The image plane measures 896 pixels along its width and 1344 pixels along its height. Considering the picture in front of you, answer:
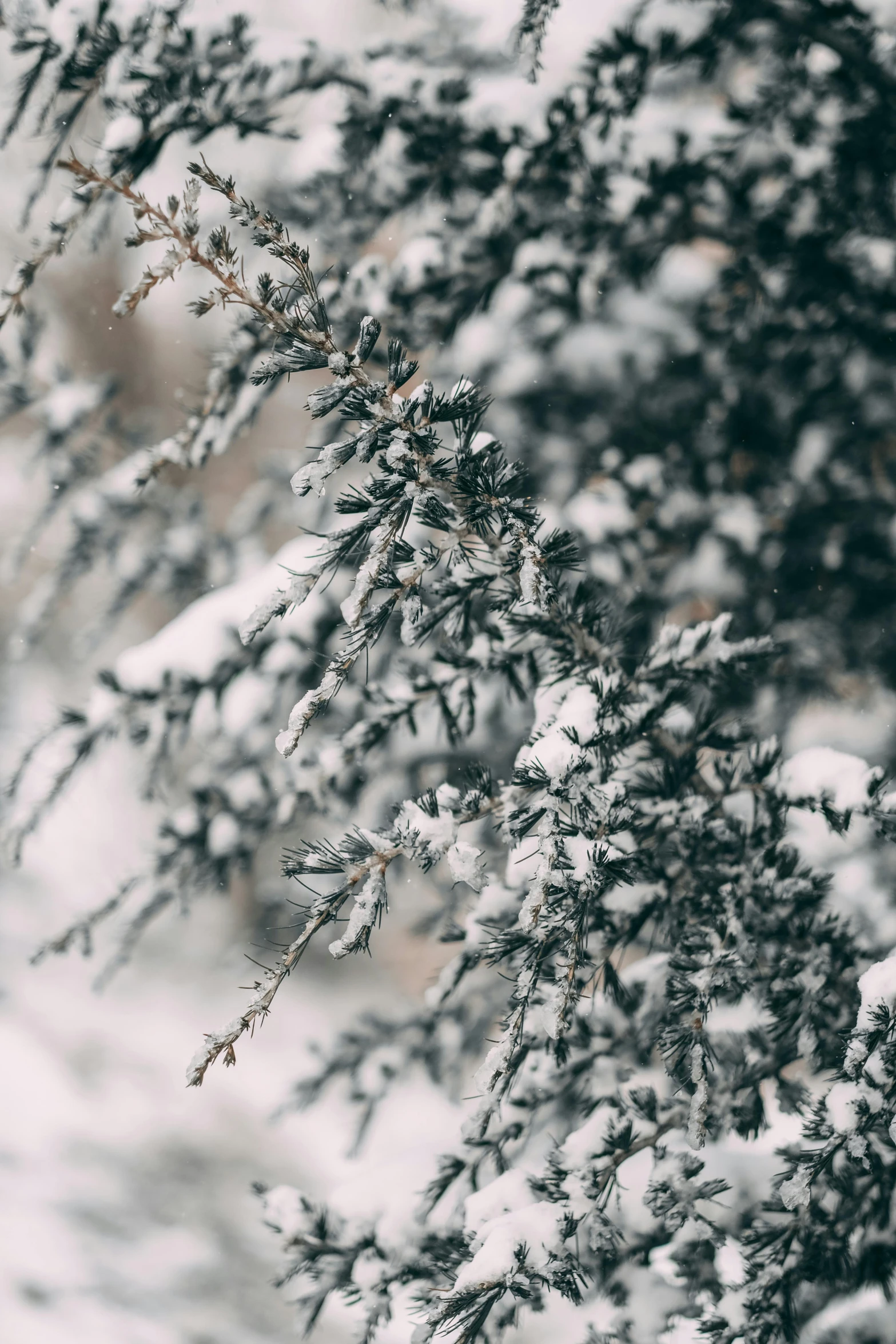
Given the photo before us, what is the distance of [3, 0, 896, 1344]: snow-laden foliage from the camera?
1.19 metres

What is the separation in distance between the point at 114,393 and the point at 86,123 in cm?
145

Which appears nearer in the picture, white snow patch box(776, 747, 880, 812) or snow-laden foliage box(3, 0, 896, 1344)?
snow-laden foliage box(3, 0, 896, 1344)

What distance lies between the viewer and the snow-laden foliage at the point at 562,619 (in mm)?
1186

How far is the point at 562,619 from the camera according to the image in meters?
1.41

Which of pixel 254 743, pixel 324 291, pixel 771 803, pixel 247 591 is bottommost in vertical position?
pixel 771 803

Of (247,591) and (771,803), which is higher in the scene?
(247,591)

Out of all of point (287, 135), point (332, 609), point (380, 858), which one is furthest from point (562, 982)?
point (287, 135)

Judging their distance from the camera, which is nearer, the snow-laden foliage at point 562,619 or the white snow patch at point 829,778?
the snow-laden foliage at point 562,619

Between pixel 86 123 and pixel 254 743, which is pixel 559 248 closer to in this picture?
pixel 86 123

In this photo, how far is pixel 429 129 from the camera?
2.21 metres

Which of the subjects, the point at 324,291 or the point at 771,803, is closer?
the point at 771,803

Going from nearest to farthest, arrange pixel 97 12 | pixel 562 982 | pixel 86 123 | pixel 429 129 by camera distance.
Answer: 1. pixel 562 982
2. pixel 97 12
3. pixel 86 123
4. pixel 429 129

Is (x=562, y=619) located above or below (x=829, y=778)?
above

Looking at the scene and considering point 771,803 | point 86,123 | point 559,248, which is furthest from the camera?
point 559,248
